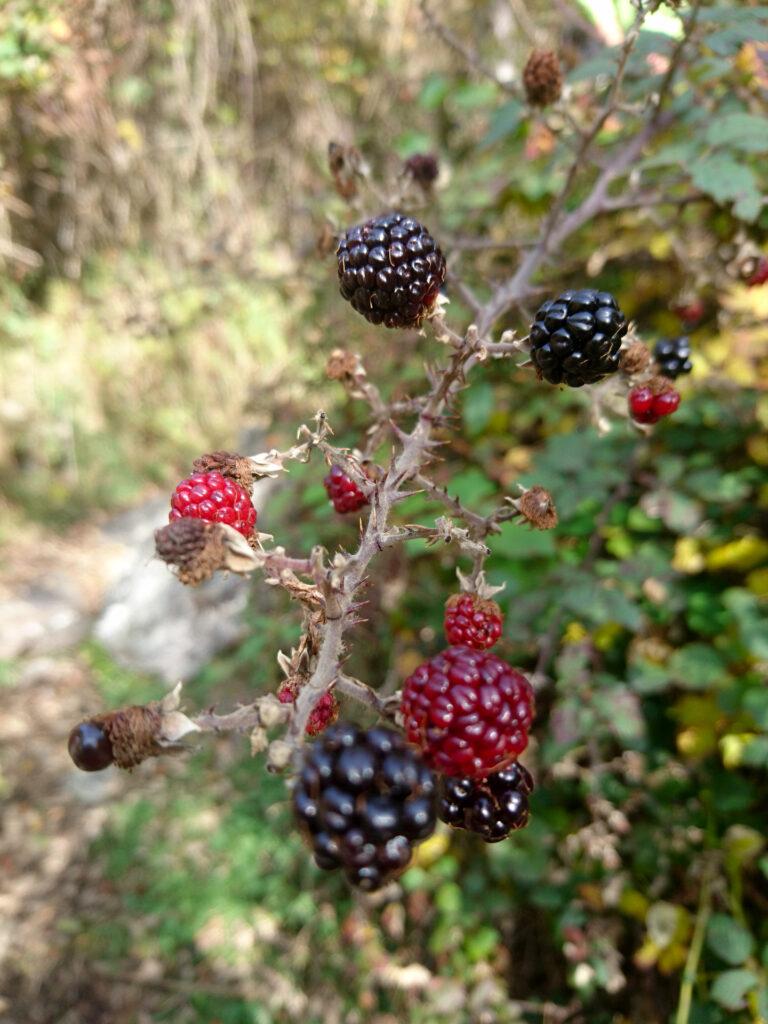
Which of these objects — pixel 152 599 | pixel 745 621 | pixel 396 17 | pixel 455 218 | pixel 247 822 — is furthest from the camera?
pixel 152 599

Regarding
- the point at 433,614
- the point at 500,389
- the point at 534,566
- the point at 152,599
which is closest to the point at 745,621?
the point at 534,566

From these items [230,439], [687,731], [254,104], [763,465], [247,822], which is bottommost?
[247,822]

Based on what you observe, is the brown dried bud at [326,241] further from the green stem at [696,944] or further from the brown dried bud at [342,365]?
the green stem at [696,944]

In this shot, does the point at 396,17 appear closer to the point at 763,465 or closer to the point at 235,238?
the point at 235,238

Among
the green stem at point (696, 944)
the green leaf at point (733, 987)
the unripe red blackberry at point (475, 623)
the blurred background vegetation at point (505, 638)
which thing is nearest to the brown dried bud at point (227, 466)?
the unripe red blackberry at point (475, 623)

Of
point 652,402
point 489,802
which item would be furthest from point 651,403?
point 489,802

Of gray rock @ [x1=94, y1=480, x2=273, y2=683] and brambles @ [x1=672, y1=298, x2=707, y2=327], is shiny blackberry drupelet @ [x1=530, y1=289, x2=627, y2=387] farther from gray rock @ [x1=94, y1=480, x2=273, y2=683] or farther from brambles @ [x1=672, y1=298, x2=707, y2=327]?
gray rock @ [x1=94, y1=480, x2=273, y2=683]

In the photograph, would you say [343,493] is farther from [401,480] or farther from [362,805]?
[362,805]
